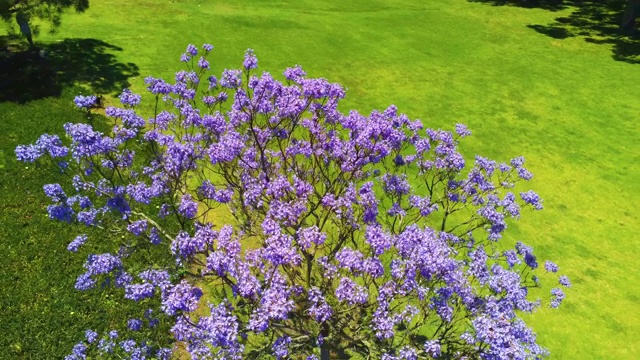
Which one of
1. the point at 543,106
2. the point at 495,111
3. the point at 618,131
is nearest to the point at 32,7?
the point at 495,111

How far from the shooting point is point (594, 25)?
77.2 ft

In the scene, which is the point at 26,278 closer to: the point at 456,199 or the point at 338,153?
the point at 338,153

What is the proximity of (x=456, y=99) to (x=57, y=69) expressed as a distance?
13.1 m

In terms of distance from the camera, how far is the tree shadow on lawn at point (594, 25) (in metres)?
21.0

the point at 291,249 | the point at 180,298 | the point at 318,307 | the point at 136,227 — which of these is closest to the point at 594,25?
the point at 318,307

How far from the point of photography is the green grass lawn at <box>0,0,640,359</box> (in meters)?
8.96

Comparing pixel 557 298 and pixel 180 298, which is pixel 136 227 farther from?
pixel 557 298

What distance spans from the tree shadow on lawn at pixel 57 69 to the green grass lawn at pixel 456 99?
103 mm

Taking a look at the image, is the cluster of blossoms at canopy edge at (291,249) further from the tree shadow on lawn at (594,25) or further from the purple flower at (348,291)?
the tree shadow on lawn at (594,25)

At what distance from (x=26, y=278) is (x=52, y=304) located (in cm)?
89

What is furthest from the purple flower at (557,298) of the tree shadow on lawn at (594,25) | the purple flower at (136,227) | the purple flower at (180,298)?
the tree shadow on lawn at (594,25)

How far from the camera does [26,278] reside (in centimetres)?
851

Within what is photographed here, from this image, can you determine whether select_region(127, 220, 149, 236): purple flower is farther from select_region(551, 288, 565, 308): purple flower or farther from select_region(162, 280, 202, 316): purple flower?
select_region(551, 288, 565, 308): purple flower

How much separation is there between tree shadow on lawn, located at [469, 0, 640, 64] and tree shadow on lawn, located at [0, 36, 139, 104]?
1915 cm
